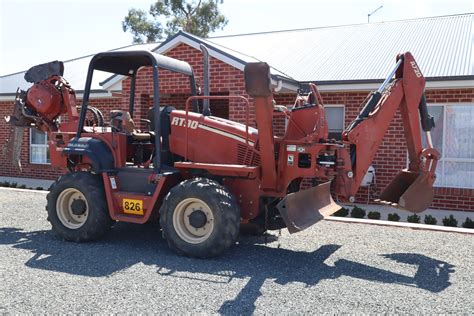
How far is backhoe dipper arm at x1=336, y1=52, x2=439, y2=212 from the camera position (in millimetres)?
6594

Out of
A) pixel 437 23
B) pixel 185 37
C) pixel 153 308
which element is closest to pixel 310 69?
pixel 185 37

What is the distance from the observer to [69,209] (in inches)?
281

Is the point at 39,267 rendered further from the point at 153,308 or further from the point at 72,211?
the point at 153,308

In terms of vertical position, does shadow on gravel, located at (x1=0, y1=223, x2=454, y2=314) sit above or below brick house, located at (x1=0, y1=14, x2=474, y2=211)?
below

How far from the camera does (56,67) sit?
804cm

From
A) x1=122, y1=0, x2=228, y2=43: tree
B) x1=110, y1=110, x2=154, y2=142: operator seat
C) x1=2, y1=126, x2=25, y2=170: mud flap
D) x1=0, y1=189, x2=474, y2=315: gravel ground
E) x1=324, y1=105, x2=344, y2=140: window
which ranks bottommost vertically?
x1=0, y1=189, x2=474, y2=315: gravel ground

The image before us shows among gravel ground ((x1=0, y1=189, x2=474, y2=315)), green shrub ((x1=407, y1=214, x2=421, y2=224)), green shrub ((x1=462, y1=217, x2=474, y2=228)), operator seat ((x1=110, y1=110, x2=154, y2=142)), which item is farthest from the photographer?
green shrub ((x1=407, y1=214, x2=421, y2=224))

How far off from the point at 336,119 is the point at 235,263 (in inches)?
231

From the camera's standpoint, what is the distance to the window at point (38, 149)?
49.9ft

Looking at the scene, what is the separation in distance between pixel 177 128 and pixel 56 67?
251 centimetres

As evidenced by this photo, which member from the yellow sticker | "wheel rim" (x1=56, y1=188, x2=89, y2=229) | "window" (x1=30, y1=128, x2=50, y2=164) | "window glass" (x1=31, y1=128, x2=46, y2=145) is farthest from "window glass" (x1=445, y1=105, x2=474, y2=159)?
"window glass" (x1=31, y1=128, x2=46, y2=145)

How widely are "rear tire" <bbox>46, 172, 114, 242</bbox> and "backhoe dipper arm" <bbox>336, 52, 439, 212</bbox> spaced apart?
3.13 m

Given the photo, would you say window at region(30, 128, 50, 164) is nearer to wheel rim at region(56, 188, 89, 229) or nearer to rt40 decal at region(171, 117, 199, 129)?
wheel rim at region(56, 188, 89, 229)

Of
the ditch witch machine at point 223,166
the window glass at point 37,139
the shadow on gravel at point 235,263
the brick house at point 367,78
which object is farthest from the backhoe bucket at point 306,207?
the window glass at point 37,139
